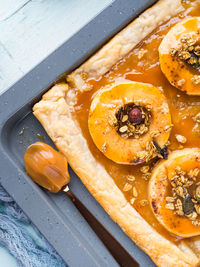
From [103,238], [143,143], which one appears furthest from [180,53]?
[103,238]

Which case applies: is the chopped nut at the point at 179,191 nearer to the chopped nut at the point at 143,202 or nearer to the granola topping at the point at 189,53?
the chopped nut at the point at 143,202

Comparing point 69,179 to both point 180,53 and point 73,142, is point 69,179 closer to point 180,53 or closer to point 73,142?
point 73,142

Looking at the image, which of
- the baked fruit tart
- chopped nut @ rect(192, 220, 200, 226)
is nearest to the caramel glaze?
the baked fruit tart

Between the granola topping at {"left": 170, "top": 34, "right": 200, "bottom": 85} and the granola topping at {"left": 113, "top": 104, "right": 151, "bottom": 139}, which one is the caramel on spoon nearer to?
the granola topping at {"left": 113, "top": 104, "right": 151, "bottom": 139}

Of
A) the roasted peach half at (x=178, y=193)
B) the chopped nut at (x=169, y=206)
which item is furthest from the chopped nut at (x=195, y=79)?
the chopped nut at (x=169, y=206)

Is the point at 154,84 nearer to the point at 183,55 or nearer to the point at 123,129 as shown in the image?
the point at 183,55

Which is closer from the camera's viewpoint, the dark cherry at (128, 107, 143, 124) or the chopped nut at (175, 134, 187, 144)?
the dark cherry at (128, 107, 143, 124)
